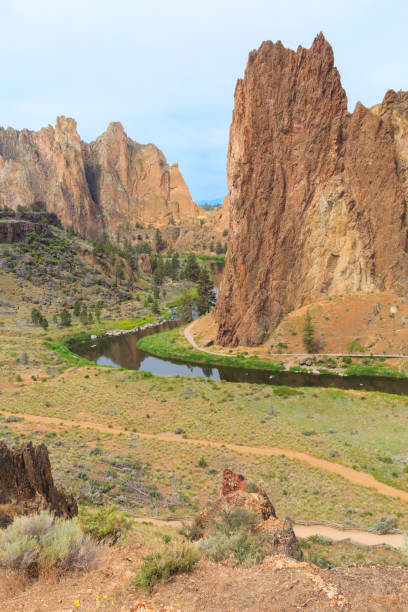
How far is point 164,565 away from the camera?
6.60 m

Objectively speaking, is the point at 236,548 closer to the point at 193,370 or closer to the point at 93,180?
the point at 193,370

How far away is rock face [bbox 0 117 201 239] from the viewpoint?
505 ft

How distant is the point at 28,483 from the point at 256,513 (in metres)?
6.14

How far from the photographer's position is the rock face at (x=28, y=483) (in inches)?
371

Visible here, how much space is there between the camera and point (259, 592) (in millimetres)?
6141

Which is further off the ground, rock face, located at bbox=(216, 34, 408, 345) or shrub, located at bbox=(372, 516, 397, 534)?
rock face, located at bbox=(216, 34, 408, 345)

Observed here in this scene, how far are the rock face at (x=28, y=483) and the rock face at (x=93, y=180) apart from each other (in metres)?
152

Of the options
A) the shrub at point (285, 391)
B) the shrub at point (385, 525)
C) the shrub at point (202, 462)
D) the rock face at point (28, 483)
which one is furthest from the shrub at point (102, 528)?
the shrub at point (285, 391)

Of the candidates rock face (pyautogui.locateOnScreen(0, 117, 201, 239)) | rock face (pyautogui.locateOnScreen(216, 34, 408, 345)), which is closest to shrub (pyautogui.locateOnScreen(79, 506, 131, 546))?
rock face (pyautogui.locateOnScreen(216, 34, 408, 345))

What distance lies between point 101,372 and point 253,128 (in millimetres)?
37882

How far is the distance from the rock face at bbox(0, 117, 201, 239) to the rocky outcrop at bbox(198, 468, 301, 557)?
6087 inches

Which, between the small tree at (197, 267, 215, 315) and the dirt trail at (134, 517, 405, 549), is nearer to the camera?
the dirt trail at (134, 517, 405, 549)

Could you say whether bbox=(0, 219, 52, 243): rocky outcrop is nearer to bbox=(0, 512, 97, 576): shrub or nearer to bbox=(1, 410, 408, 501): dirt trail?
bbox=(1, 410, 408, 501): dirt trail

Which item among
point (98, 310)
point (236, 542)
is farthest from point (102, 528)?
point (98, 310)
